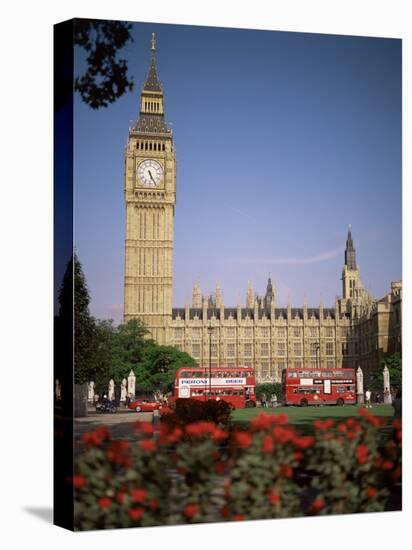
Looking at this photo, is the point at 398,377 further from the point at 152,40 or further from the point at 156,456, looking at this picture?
the point at 152,40

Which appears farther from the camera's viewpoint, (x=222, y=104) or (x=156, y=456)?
(x=222, y=104)

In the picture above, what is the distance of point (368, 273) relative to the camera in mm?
15453

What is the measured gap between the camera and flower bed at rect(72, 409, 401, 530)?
44.6 feet

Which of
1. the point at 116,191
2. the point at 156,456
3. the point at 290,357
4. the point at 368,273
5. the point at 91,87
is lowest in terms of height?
the point at 156,456

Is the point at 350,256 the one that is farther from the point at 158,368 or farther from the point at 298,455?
the point at 158,368

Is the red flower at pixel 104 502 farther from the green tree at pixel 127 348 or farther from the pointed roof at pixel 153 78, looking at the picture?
the pointed roof at pixel 153 78

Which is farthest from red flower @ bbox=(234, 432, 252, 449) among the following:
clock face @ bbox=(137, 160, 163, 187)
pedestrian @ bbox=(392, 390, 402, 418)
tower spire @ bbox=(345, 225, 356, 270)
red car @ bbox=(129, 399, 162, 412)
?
clock face @ bbox=(137, 160, 163, 187)

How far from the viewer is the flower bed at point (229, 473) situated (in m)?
13.6

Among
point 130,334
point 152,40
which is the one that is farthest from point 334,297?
point 152,40

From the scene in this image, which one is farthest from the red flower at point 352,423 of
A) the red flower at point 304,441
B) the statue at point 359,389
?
the red flower at point 304,441

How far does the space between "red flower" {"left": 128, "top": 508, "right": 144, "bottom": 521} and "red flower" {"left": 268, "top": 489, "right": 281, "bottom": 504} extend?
164 centimetres

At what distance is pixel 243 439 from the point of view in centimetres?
1433

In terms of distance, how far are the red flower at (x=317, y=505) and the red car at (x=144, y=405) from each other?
2.28 m

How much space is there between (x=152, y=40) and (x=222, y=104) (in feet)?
4.29
